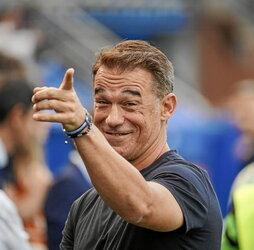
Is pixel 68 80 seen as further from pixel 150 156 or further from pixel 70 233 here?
pixel 70 233

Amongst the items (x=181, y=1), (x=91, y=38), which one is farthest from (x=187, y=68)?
(x=91, y=38)

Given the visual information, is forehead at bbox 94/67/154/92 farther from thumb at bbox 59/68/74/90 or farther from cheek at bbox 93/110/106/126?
thumb at bbox 59/68/74/90

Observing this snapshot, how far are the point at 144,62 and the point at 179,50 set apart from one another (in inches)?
686

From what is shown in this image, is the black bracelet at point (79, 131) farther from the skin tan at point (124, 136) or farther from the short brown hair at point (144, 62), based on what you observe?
the short brown hair at point (144, 62)

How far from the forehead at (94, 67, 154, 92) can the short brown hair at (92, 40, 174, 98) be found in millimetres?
24

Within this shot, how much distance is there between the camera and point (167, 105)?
4.15 metres

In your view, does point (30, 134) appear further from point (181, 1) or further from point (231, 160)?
point (181, 1)

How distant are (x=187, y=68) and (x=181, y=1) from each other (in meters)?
2.37

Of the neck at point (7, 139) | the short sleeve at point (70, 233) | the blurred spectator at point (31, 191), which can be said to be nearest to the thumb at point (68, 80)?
the short sleeve at point (70, 233)

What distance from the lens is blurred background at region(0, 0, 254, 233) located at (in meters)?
10.3

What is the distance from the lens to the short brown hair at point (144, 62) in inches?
160

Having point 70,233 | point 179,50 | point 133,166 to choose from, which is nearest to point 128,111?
point 133,166

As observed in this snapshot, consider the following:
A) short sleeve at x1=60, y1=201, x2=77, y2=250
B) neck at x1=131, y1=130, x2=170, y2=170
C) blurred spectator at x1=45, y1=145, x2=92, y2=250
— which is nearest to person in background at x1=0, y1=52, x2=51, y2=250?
blurred spectator at x1=45, y1=145, x2=92, y2=250

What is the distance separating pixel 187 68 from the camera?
70.5ft
